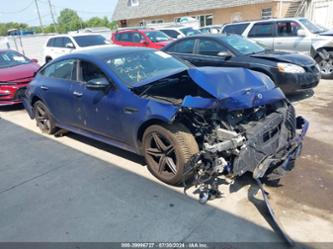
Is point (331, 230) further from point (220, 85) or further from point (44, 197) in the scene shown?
point (44, 197)

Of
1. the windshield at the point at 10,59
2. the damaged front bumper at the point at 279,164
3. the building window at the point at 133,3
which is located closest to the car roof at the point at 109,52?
the damaged front bumper at the point at 279,164

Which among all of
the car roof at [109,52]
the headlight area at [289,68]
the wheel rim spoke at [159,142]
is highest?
the car roof at [109,52]

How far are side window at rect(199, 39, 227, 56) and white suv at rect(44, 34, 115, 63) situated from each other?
603 centimetres

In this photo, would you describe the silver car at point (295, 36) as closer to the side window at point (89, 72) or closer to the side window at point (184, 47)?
the side window at point (184, 47)

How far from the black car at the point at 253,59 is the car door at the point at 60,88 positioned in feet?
11.2

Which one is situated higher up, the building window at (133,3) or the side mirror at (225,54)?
the building window at (133,3)

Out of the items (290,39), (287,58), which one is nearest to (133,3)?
(290,39)

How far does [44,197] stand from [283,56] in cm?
554

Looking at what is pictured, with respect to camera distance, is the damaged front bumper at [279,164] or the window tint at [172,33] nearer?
the damaged front bumper at [279,164]

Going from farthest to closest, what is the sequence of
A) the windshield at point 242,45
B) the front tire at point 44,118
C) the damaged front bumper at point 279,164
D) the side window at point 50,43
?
the side window at point 50,43 < the windshield at point 242,45 < the front tire at point 44,118 < the damaged front bumper at point 279,164

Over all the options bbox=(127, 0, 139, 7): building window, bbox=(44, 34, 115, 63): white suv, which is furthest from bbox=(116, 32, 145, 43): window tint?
bbox=(127, 0, 139, 7): building window

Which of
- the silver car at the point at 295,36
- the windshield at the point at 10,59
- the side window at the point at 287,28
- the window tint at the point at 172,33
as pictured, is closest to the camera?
the silver car at the point at 295,36

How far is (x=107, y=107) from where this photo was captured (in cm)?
406

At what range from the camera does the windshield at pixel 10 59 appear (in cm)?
868
